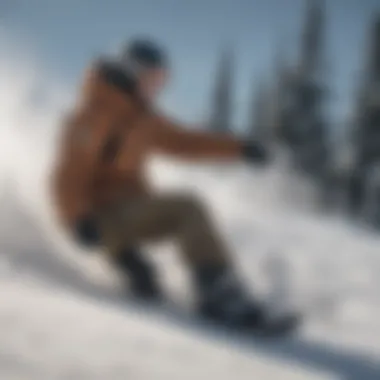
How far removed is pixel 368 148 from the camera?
1.70 metres

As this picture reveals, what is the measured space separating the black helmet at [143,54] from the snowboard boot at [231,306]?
0.28 meters

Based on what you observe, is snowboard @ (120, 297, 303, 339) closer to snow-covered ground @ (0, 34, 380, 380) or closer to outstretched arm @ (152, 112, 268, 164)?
snow-covered ground @ (0, 34, 380, 380)

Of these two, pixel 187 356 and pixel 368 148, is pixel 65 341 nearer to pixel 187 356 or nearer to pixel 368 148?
pixel 187 356

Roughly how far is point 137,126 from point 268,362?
0.38 meters

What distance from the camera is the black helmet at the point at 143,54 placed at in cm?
100

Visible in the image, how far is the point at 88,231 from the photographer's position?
3.12 ft

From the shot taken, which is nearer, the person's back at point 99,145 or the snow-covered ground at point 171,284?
the snow-covered ground at point 171,284

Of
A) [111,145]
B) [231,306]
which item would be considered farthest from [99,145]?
[231,306]

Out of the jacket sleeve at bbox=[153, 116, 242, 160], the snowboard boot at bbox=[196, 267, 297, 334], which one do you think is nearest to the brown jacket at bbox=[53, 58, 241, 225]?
the jacket sleeve at bbox=[153, 116, 242, 160]

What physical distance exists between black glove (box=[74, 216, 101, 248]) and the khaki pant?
0.03 feet

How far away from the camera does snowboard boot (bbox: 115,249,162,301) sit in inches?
37.5

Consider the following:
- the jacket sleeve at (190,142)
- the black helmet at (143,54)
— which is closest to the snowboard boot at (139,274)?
the jacket sleeve at (190,142)

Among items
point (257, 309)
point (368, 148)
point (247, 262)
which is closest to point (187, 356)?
point (257, 309)

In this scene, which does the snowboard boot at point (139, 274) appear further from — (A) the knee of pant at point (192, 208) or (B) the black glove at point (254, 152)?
(B) the black glove at point (254, 152)
